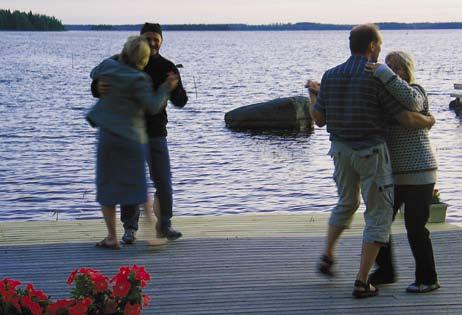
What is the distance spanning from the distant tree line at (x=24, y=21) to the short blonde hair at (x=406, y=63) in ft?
512

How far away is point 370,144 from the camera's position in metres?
5.54

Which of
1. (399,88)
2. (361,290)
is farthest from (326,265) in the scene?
(399,88)

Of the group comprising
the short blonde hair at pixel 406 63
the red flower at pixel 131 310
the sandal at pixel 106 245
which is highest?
the short blonde hair at pixel 406 63

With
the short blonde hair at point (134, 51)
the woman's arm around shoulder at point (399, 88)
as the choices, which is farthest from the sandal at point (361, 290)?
the short blonde hair at point (134, 51)

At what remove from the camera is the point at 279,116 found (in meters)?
24.7

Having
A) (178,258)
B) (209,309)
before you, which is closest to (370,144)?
(209,309)

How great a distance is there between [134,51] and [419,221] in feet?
8.18

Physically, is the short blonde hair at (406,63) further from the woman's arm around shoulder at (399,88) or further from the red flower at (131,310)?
the red flower at (131,310)

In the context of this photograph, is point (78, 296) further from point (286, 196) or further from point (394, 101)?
point (286, 196)

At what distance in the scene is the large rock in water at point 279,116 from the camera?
24.5 m

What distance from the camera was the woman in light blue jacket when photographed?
21.5 ft

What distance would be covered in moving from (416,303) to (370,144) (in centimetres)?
110

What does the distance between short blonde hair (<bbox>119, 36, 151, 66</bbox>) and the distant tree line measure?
6088 inches

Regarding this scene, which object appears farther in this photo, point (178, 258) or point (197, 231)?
point (197, 231)
